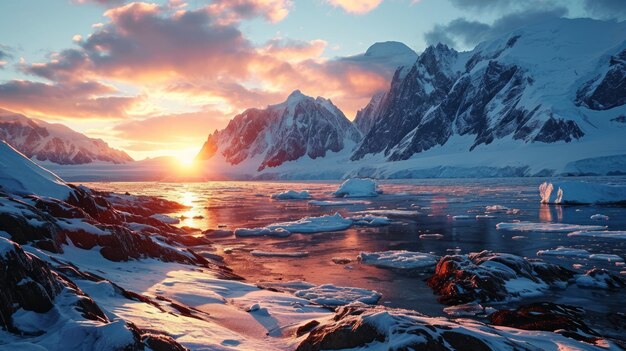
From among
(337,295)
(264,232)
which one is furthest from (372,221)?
(337,295)

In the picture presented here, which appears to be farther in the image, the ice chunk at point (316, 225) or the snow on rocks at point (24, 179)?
the ice chunk at point (316, 225)

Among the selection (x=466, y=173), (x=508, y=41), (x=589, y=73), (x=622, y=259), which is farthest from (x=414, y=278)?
(x=508, y=41)

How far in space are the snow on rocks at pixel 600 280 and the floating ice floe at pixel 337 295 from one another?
7.32 metres

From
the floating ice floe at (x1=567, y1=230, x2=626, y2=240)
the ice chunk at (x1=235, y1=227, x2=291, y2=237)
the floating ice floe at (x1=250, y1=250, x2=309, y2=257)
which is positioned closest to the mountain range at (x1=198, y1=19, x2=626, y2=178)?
the floating ice floe at (x1=567, y1=230, x2=626, y2=240)

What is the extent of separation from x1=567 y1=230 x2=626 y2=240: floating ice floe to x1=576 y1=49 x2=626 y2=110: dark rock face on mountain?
13872 centimetres

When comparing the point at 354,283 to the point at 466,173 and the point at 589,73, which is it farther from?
the point at 589,73

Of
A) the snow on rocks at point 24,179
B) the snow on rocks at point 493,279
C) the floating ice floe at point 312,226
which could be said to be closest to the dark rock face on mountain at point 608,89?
the floating ice floe at point 312,226

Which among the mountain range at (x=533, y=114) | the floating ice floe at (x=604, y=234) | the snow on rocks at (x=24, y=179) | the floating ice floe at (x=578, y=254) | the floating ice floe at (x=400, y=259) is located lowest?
the floating ice floe at (x=604, y=234)

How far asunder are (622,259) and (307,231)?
18457mm

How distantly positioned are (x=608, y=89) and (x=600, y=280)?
15726 centimetres

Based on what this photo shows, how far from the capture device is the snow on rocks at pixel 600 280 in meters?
15.1

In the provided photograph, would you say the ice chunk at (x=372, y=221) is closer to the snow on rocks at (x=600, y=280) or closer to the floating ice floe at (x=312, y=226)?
the floating ice floe at (x=312, y=226)

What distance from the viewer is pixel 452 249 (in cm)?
2325

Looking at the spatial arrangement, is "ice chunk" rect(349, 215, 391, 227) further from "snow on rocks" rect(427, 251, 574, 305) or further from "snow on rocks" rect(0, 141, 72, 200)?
"snow on rocks" rect(0, 141, 72, 200)
